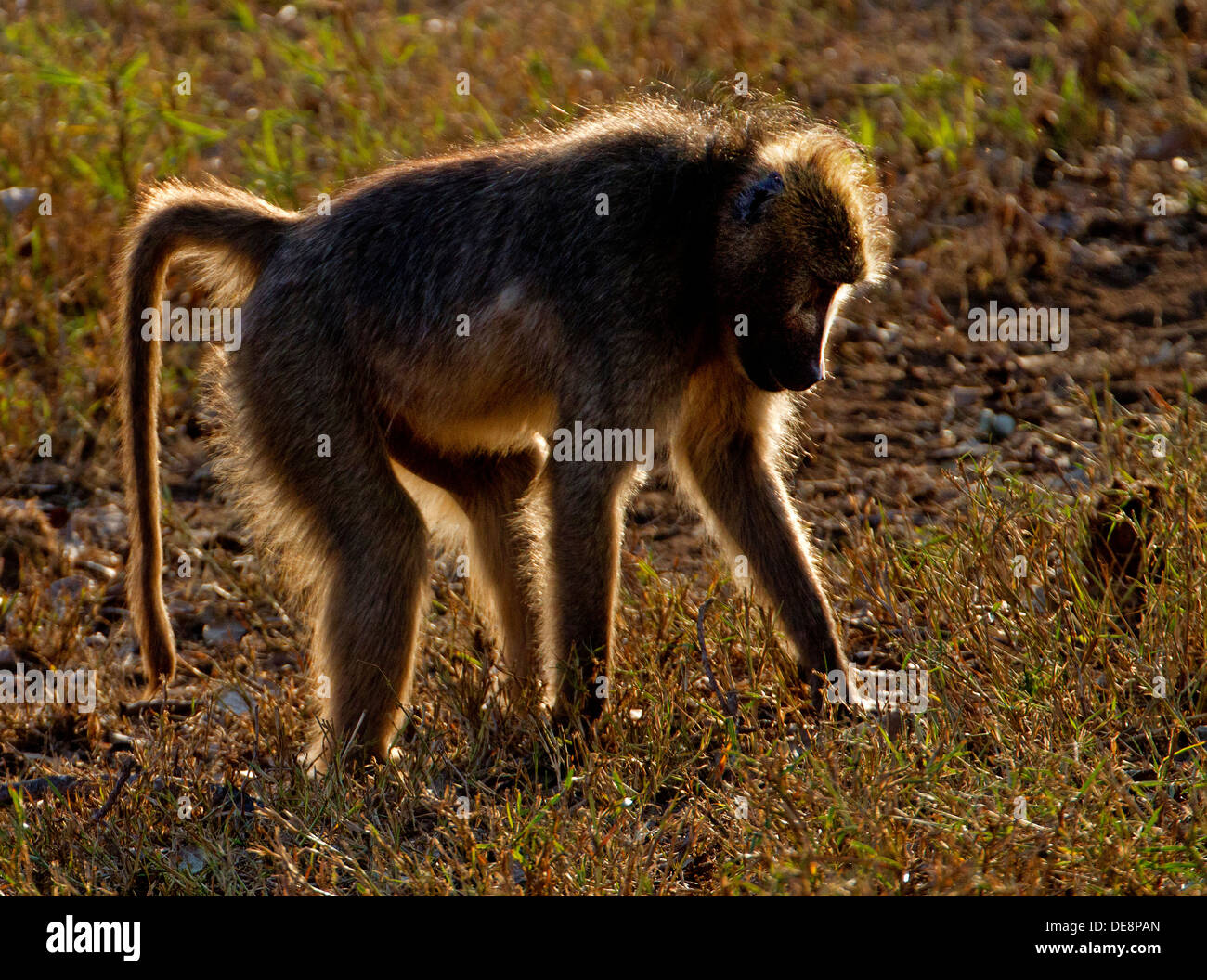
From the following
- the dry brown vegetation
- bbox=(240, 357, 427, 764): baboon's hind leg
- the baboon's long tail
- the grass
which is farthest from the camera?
the baboon's long tail

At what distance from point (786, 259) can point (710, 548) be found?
1.26m

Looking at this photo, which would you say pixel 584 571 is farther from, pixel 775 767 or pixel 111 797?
pixel 111 797

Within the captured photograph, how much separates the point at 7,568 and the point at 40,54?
10.9 feet

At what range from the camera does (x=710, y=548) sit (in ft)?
15.2

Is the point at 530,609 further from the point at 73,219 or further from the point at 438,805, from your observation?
the point at 73,219

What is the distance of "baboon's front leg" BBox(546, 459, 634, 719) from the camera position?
352cm

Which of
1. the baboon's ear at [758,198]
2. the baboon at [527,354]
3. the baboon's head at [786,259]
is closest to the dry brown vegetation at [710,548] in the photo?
the baboon at [527,354]

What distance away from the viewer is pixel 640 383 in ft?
11.6

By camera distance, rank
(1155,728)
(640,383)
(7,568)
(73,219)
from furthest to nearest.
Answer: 1. (73,219)
2. (7,568)
3. (640,383)
4. (1155,728)

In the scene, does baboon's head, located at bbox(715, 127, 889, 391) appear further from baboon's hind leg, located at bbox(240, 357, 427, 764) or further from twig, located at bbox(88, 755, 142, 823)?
twig, located at bbox(88, 755, 142, 823)

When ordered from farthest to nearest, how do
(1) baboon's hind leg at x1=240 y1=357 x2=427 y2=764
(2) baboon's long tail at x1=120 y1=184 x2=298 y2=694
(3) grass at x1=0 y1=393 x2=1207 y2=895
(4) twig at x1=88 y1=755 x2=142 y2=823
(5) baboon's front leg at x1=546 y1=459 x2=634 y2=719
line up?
(2) baboon's long tail at x1=120 y1=184 x2=298 y2=694 → (1) baboon's hind leg at x1=240 y1=357 x2=427 y2=764 → (5) baboon's front leg at x1=546 y1=459 x2=634 y2=719 → (4) twig at x1=88 y1=755 x2=142 y2=823 → (3) grass at x1=0 y1=393 x2=1207 y2=895

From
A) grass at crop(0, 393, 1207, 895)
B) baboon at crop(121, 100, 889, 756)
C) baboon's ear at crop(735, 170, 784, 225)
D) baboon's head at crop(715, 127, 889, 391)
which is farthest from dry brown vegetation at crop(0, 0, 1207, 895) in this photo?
baboon's ear at crop(735, 170, 784, 225)

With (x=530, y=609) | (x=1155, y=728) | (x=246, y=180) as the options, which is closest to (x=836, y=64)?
(x=246, y=180)

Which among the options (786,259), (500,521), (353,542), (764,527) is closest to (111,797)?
(353,542)
